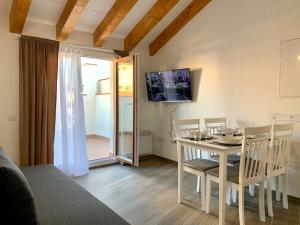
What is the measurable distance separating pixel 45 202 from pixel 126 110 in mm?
3005

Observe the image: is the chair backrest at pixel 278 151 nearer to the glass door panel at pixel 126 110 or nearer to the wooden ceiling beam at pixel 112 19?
the glass door panel at pixel 126 110

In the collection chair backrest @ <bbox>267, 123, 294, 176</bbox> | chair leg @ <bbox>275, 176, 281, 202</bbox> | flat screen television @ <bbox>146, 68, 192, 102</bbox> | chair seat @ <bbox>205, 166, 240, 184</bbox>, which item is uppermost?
flat screen television @ <bbox>146, 68, 192, 102</bbox>

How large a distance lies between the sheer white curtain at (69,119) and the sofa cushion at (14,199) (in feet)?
8.91

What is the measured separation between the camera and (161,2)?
3779 millimetres

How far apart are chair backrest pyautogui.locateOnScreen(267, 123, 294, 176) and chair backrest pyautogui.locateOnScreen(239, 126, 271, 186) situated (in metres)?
0.12

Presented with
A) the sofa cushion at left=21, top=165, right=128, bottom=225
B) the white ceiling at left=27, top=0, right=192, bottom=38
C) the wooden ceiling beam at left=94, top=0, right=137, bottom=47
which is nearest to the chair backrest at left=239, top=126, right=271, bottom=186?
the sofa cushion at left=21, top=165, right=128, bottom=225

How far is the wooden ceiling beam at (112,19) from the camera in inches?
137

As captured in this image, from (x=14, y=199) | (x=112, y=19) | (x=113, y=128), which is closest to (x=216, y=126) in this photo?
(x=113, y=128)

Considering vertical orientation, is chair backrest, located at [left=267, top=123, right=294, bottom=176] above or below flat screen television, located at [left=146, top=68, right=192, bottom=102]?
below

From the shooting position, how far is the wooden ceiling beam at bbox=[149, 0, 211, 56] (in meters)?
4.06

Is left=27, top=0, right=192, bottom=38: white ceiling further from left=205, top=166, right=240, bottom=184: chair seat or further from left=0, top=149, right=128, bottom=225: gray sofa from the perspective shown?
left=205, top=166, right=240, bottom=184: chair seat

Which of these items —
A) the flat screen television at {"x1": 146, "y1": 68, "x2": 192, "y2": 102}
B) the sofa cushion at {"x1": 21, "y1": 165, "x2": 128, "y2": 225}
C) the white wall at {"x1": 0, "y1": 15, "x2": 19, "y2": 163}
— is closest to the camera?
the sofa cushion at {"x1": 21, "y1": 165, "x2": 128, "y2": 225}

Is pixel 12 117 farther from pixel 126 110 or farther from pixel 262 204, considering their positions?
pixel 262 204

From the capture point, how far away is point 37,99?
3500 millimetres
